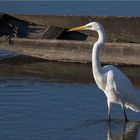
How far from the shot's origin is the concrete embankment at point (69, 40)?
1574cm

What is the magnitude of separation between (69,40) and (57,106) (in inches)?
188

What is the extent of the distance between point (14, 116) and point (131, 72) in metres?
4.89

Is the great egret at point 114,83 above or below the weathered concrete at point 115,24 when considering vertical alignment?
below

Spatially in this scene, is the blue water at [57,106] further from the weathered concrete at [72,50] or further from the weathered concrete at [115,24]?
the weathered concrete at [115,24]

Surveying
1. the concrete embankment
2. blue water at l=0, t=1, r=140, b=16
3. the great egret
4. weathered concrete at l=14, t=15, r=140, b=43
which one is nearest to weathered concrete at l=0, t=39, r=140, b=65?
the concrete embankment

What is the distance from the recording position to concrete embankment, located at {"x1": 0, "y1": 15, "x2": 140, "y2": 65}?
15.7 meters

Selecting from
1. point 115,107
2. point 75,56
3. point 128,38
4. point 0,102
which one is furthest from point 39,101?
point 128,38

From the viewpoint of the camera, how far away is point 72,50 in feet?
53.7

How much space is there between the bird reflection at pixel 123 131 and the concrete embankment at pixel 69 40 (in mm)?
4696

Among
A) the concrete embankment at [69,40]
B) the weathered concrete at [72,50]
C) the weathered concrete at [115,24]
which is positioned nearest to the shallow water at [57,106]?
the weathered concrete at [72,50]

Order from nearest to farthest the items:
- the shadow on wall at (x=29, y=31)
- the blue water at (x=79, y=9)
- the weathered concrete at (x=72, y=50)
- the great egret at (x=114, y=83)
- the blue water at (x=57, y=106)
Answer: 1. the blue water at (x=57, y=106)
2. the great egret at (x=114, y=83)
3. the weathered concrete at (x=72, y=50)
4. the shadow on wall at (x=29, y=31)
5. the blue water at (x=79, y=9)

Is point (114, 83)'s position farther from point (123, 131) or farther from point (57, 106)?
point (57, 106)

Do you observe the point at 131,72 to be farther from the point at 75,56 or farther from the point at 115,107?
the point at 115,107

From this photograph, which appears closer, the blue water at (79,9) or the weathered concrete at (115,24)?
the weathered concrete at (115,24)
